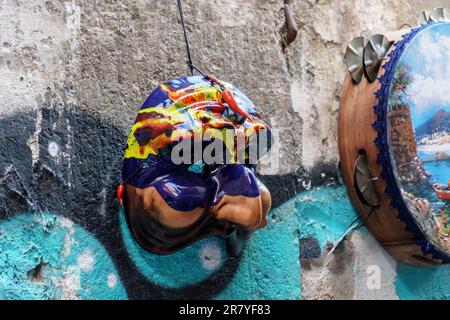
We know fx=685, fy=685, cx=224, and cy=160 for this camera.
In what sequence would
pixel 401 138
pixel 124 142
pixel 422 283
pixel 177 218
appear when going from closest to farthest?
pixel 177 218 → pixel 124 142 → pixel 401 138 → pixel 422 283

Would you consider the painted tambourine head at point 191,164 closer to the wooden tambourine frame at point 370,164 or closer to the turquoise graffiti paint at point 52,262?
the turquoise graffiti paint at point 52,262

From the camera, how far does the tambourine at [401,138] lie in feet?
6.62

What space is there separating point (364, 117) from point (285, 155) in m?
0.27

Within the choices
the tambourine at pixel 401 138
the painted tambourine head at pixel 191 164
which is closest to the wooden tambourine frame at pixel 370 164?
the tambourine at pixel 401 138

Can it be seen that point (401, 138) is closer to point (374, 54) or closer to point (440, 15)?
point (374, 54)

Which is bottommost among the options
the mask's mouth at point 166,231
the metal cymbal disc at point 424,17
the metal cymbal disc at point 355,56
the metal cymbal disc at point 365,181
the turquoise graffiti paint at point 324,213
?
the turquoise graffiti paint at point 324,213

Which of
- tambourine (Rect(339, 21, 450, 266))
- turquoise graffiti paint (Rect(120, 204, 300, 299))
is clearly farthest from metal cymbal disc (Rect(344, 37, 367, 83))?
→ turquoise graffiti paint (Rect(120, 204, 300, 299))

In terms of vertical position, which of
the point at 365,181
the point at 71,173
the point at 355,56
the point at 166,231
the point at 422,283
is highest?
the point at 355,56

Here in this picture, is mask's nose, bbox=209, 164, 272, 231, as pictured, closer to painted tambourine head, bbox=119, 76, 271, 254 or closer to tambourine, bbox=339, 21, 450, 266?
painted tambourine head, bbox=119, 76, 271, 254

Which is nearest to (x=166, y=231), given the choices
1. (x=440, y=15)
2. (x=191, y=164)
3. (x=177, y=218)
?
(x=177, y=218)

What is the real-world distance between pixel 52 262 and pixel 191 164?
387mm

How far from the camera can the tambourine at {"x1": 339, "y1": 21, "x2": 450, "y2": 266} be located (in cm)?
202

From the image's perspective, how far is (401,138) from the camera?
6.69 ft
